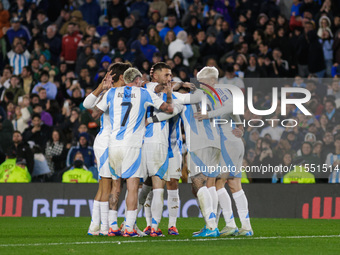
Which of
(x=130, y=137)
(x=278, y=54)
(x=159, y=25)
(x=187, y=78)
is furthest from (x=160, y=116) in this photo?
(x=159, y=25)

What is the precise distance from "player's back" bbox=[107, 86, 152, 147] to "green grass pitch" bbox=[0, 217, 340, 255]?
4.59 feet

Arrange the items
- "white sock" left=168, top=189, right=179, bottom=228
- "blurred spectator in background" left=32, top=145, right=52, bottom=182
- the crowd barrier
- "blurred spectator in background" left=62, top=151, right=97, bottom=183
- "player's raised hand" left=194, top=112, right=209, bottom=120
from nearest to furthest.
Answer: "player's raised hand" left=194, top=112, right=209, bottom=120 < "white sock" left=168, top=189, right=179, bottom=228 < the crowd barrier < "blurred spectator in background" left=62, top=151, right=97, bottom=183 < "blurred spectator in background" left=32, top=145, right=52, bottom=182

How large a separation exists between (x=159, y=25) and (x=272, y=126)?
20.1 feet

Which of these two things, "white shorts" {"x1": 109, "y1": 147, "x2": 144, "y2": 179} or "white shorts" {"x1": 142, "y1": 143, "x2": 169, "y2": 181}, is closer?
"white shorts" {"x1": 109, "y1": 147, "x2": 144, "y2": 179}

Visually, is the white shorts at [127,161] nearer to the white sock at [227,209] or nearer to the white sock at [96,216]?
the white sock at [96,216]

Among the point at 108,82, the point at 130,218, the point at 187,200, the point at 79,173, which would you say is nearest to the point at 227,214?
the point at 130,218

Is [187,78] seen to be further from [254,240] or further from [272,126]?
[254,240]

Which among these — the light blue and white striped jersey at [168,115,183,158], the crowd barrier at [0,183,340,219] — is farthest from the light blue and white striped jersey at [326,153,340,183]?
the light blue and white striped jersey at [168,115,183,158]

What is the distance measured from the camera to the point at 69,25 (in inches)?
935

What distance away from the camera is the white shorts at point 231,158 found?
38.9ft

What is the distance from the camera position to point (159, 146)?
11664 millimetres

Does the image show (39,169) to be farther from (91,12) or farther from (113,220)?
(113,220)

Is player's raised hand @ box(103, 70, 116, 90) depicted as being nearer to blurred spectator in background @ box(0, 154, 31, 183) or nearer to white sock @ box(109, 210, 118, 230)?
white sock @ box(109, 210, 118, 230)

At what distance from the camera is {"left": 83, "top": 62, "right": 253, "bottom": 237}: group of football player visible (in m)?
11.4
